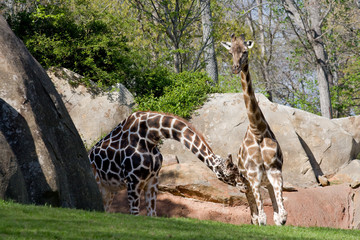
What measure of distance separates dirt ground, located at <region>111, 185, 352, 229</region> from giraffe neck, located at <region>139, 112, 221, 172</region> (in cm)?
383

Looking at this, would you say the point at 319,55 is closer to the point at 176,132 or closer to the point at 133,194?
the point at 176,132

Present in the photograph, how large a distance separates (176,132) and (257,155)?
179 cm

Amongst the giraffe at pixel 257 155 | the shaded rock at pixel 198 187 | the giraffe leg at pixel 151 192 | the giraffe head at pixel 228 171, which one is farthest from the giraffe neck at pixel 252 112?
the shaded rock at pixel 198 187

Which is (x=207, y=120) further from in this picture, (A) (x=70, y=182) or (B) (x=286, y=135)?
(A) (x=70, y=182)

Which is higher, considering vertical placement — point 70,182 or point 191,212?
point 70,182

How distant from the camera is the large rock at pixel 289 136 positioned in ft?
57.4

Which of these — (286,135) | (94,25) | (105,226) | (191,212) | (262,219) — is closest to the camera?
(105,226)

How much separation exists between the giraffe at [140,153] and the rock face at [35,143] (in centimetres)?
103

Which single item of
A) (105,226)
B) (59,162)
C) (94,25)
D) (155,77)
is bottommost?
(105,226)

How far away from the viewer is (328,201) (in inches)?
615

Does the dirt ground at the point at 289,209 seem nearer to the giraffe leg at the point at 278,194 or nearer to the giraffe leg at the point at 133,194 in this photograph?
the giraffe leg at the point at 133,194

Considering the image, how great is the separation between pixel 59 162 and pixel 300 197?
8.20 m

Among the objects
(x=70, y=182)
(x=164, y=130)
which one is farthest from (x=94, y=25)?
(x=70, y=182)

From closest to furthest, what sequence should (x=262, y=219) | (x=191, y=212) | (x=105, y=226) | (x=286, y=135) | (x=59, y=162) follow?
(x=105, y=226), (x=59, y=162), (x=262, y=219), (x=191, y=212), (x=286, y=135)
